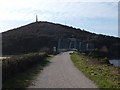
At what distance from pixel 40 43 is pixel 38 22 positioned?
56610mm

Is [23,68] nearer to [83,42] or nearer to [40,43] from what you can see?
[40,43]

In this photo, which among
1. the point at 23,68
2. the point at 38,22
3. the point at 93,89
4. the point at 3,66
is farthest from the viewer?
the point at 38,22

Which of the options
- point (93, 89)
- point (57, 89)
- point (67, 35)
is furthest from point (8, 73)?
point (67, 35)

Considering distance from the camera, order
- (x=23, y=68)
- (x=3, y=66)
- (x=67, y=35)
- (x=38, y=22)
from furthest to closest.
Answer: (x=38, y=22)
(x=67, y=35)
(x=23, y=68)
(x=3, y=66)

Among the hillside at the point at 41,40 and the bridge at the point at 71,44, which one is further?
the bridge at the point at 71,44

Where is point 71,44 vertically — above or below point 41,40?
below

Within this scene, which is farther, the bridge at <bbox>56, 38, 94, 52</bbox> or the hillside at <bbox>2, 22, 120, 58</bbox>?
the bridge at <bbox>56, 38, 94, 52</bbox>

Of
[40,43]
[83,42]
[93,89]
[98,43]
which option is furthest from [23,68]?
[83,42]

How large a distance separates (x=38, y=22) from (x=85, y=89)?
5548 inches

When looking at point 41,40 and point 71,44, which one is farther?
point 71,44

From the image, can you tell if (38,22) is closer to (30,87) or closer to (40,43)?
(40,43)

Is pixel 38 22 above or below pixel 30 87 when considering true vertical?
above

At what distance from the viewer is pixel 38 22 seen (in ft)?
506

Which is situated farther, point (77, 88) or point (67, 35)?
point (67, 35)
